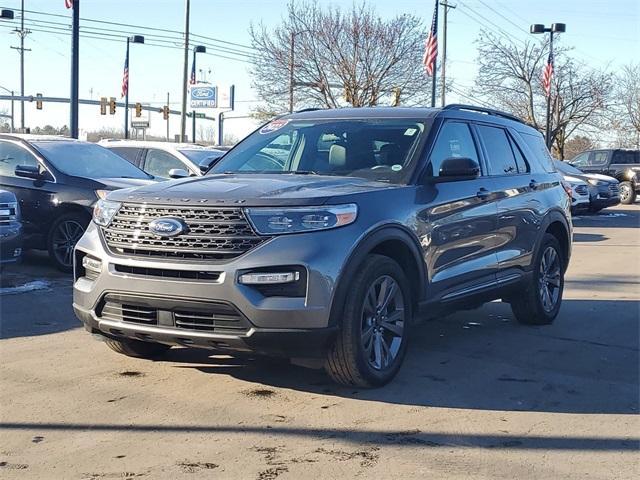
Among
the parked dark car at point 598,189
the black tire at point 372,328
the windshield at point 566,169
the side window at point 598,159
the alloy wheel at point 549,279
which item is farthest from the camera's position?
the side window at point 598,159

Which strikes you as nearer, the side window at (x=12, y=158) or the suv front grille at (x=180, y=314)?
the suv front grille at (x=180, y=314)

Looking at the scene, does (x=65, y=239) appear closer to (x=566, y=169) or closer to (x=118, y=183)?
(x=118, y=183)

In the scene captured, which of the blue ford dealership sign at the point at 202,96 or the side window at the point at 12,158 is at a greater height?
the blue ford dealership sign at the point at 202,96

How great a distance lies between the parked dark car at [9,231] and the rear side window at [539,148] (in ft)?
17.1

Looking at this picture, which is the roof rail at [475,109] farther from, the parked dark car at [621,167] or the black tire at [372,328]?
the parked dark car at [621,167]

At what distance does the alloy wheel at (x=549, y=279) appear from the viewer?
7.92 meters

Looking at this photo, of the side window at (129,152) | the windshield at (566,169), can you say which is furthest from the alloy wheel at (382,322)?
the windshield at (566,169)

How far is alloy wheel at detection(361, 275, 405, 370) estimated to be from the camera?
17.8ft

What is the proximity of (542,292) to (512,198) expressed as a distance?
3.67ft

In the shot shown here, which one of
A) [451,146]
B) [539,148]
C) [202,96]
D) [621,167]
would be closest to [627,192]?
[621,167]

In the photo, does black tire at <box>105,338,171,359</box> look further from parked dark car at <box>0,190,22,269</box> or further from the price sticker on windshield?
parked dark car at <box>0,190,22,269</box>

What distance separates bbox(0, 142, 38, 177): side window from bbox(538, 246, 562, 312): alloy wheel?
6.53 meters

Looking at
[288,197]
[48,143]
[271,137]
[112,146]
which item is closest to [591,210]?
[112,146]

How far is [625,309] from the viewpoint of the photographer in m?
8.91
